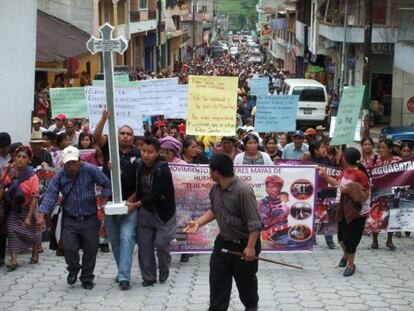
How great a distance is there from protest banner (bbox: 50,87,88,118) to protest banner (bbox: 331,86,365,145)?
192 inches

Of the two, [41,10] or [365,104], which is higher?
[41,10]

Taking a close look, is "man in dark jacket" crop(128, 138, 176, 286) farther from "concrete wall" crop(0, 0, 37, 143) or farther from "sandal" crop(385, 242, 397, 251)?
"concrete wall" crop(0, 0, 37, 143)

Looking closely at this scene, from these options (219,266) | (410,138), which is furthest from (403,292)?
(410,138)

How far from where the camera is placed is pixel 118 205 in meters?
8.36

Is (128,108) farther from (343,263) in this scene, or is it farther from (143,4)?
(143,4)

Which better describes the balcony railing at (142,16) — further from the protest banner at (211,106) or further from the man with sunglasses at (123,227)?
the man with sunglasses at (123,227)

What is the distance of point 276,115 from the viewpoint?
14.3 meters

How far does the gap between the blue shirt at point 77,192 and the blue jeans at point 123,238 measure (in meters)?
0.31

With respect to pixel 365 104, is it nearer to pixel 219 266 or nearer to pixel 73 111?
pixel 73 111

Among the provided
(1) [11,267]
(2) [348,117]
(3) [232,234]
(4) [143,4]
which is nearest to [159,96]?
(2) [348,117]

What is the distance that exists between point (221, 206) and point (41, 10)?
30.0 meters

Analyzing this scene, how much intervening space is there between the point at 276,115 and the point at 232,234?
7.79 m

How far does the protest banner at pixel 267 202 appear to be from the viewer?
9.77m

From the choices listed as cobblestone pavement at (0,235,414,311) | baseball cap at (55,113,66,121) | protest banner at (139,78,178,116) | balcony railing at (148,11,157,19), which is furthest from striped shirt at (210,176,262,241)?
balcony railing at (148,11,157,19)
